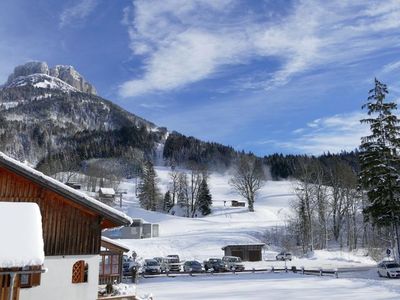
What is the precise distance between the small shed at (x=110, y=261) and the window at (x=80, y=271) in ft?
55.7

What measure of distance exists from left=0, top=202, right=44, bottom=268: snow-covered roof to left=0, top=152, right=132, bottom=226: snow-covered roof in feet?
8.81

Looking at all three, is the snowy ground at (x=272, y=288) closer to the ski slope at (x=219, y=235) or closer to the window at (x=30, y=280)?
the window at (x=30, y=280)

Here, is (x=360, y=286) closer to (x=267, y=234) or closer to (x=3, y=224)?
(x=3, y=224)

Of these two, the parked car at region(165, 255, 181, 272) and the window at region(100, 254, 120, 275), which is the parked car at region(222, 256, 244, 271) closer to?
the parked car at region(165, 255, 181, 272)

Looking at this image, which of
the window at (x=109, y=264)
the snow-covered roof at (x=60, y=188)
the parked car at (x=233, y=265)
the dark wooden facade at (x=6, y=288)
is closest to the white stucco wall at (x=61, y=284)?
the dark wooden facade at (x=6, y=288)

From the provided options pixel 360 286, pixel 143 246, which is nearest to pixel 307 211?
pixel 143 246

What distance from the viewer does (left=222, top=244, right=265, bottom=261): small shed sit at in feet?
206

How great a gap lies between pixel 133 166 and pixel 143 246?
119282mm

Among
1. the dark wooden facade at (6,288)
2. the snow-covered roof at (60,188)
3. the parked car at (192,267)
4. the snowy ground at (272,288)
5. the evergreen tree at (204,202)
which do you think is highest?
the evergreen tree at (204,202)

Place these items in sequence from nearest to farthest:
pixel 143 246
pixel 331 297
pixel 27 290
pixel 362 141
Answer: pixel 27 290 < pixel 331 297 < pixel 362 141 < pixel 143 246

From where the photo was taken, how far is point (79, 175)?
156500 mm

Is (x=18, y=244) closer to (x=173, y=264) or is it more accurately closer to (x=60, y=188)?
(x=60, y=188)

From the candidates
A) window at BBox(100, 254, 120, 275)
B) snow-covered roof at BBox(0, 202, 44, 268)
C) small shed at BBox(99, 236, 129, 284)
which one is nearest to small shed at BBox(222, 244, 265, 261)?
small shed at BBox(99, 236, 129, 284)

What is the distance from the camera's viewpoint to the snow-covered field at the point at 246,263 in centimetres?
2991
